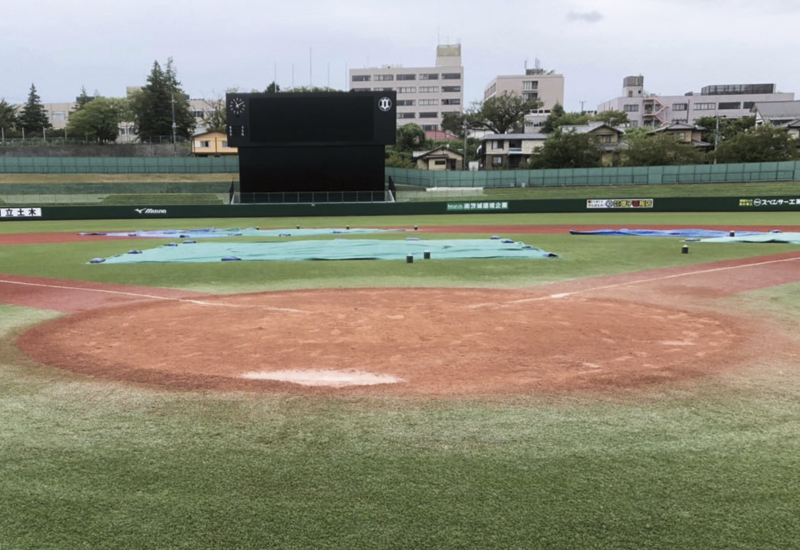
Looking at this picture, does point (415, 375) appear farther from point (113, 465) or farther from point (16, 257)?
point (16, 257)

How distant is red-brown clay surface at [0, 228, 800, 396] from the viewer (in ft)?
22.1

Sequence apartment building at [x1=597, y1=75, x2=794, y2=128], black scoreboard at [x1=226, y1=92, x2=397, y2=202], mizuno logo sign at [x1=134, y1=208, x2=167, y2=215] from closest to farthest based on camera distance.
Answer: black scoreboard at [x1=226, y1=92, x2=397, y2=202] < mizuno logo sign at [x1=134, y1=208, x2=167, y2=215] < apartment building at [x1=597, y1=75, x2=794, y2=128]

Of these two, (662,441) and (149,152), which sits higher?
(149,152)

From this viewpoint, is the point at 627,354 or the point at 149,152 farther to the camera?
the point at 149,152

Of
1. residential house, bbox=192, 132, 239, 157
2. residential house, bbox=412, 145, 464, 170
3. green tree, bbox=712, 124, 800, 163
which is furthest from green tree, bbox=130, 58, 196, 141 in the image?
green tree, bbox=712, 124, 800, 163

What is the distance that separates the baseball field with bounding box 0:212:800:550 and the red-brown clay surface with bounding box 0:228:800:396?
0.05 meters

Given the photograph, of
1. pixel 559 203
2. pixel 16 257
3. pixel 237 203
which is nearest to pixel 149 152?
pixel 237 203

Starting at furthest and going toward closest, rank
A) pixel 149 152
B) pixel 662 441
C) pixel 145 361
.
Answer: pixel 149 152, pixel 145 361, pixel 662 441

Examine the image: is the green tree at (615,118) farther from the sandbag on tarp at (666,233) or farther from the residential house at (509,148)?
the sandbag on tarp at (666,233)

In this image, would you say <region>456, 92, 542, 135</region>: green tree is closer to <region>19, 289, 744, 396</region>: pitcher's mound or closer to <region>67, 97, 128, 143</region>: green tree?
<region>67, 97, 128, 143</region>: green tree

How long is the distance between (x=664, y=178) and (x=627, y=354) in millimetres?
57363

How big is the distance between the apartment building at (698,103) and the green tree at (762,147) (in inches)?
2415

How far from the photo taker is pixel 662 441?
4.84 metres

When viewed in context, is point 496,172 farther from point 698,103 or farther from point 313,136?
point 698,103
